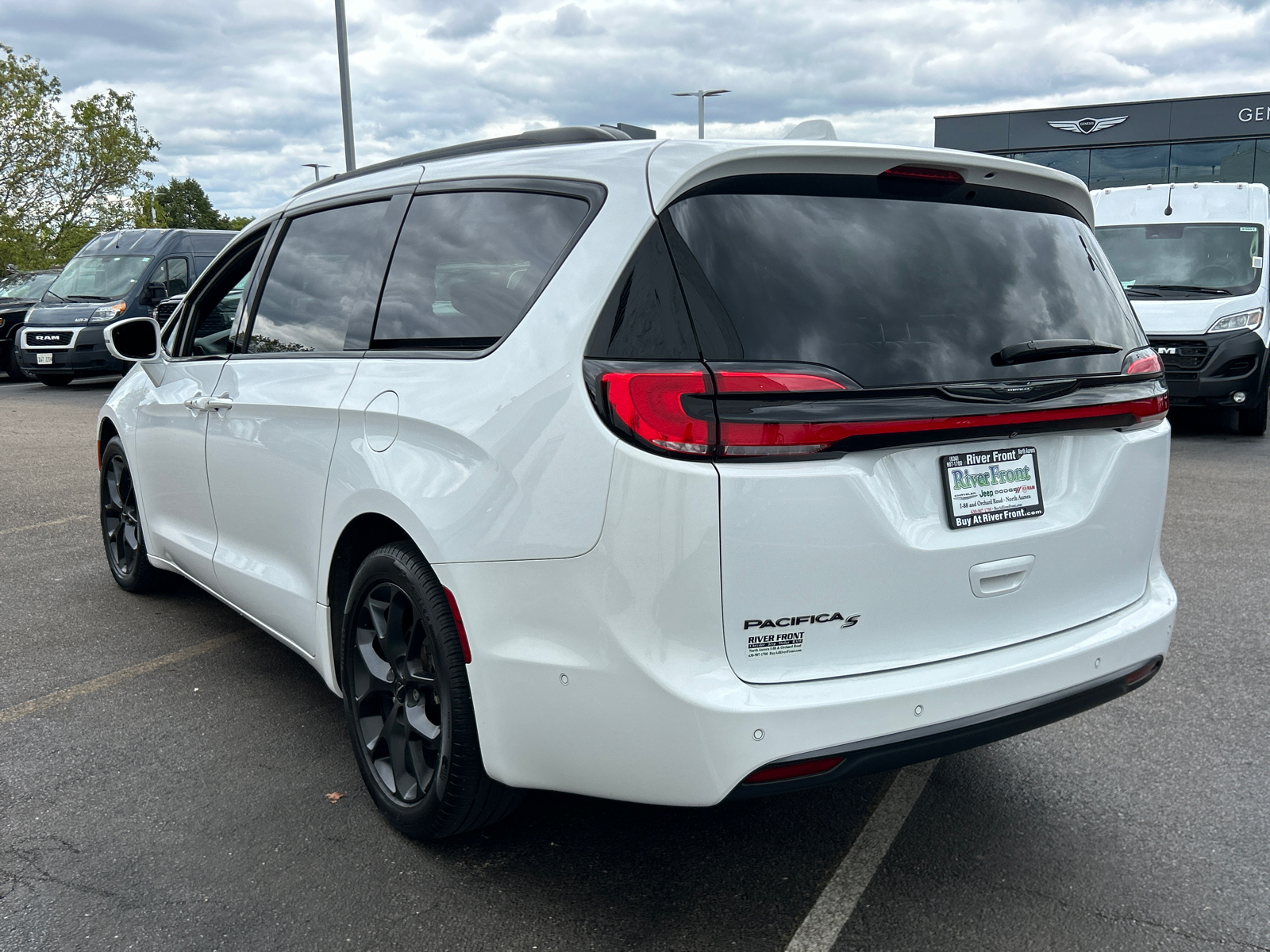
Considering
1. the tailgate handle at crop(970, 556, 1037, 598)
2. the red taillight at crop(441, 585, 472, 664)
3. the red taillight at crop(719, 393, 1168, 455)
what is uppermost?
the red taillight at crop(719, 393, 1168, 455)

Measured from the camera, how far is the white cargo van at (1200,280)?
1032cm

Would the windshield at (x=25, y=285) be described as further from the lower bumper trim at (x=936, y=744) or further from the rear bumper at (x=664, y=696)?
the lower bumper trim at (x=936, y=744)

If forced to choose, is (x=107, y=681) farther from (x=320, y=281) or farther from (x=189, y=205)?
(x=189, y=205)

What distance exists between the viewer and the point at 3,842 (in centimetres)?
297

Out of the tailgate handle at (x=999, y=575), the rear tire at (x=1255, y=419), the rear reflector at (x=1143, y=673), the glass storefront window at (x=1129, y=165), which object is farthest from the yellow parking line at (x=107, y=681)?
the glass storefront window at (x=1129, y=165)

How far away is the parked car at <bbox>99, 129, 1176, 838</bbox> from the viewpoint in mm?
2262

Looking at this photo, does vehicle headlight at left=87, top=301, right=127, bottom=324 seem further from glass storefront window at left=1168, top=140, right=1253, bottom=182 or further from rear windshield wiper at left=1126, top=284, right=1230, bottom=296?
glass storefront window at left=1168, top=140, right=1253, bottom=182

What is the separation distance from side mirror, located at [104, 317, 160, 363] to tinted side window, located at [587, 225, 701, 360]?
10.3 ft

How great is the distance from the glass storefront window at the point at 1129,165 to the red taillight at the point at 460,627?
3087cm

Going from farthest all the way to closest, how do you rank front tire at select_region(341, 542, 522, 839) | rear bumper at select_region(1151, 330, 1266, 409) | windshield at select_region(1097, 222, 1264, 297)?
windshield at select_region(1097, 222, 1264, 297)
rear bumper at select_region(1151, 330, 1266, 409)
front tire at select_region(341, 542, 522, 839)

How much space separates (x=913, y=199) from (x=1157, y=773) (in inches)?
76.3

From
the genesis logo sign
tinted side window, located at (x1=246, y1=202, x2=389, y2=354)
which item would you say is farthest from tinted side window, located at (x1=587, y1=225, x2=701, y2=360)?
the genesis logo sign

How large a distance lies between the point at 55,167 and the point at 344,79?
2075 cm

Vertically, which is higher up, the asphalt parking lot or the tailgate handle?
the tailgate handle
